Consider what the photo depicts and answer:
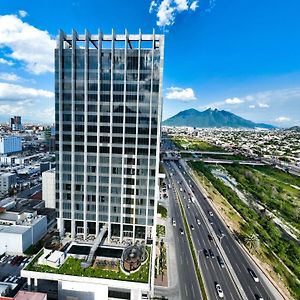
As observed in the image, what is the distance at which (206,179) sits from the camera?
166125 mm

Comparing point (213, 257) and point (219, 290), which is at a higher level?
point (213, 257)

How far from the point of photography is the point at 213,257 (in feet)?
241

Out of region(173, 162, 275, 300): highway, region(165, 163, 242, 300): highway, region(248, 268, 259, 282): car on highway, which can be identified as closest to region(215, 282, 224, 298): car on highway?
region(165, 163, 242, 300): highway

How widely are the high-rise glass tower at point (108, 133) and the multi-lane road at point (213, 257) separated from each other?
1729 centimetres

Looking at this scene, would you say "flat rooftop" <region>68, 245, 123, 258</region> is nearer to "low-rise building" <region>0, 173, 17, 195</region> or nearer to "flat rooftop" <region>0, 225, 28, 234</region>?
"flat rooftop" <region>0, 225, 28, 234</region>

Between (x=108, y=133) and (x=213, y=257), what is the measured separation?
47500mm

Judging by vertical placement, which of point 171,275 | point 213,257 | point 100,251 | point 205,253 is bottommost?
point 171,275

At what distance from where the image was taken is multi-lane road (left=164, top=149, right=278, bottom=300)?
60156mm

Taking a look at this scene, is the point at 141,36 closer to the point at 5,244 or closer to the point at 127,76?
the point at 127,76

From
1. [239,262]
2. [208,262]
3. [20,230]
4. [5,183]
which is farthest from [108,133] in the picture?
[5,183]

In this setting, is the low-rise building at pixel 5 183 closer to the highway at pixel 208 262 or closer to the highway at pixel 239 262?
the highway at pixel 208 262

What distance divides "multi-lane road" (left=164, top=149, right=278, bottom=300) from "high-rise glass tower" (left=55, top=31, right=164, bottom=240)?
17286 mm

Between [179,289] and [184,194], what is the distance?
74520mm

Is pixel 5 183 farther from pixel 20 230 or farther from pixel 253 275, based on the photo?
pixel 253 275
